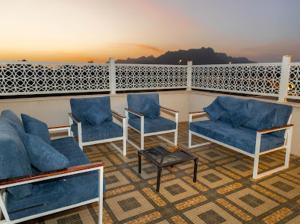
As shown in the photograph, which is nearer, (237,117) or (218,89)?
(237,117)

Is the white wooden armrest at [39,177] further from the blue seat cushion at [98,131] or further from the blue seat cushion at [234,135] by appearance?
the blue seat cushion at [234,135]

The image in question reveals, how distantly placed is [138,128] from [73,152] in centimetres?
163

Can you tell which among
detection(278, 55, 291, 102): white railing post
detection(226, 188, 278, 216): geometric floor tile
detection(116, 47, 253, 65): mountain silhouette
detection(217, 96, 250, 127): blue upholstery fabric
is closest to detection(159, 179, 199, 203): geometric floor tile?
detection(226, 188, 278, 216): geometric floor tile

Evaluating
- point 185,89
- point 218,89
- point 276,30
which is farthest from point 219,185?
point 276,30

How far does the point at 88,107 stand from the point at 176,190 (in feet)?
7.61

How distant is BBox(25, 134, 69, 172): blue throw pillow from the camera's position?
185cm

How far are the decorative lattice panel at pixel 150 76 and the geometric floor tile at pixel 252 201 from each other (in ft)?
12.3

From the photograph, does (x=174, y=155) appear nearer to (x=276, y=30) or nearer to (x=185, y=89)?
(x=185, y=89)

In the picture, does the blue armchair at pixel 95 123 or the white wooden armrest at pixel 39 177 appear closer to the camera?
the white wooden armrest at pixel 39 177

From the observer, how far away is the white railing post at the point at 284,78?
406 cm

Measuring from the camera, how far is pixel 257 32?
8.62 meters

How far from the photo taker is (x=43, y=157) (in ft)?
6.08

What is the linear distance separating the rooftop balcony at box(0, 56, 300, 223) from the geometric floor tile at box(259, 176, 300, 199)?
0.01 m

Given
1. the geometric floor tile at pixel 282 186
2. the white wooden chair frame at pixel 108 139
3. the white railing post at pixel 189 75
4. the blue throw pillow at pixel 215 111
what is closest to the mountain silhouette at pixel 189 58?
the white railing post at pixel 189 75
